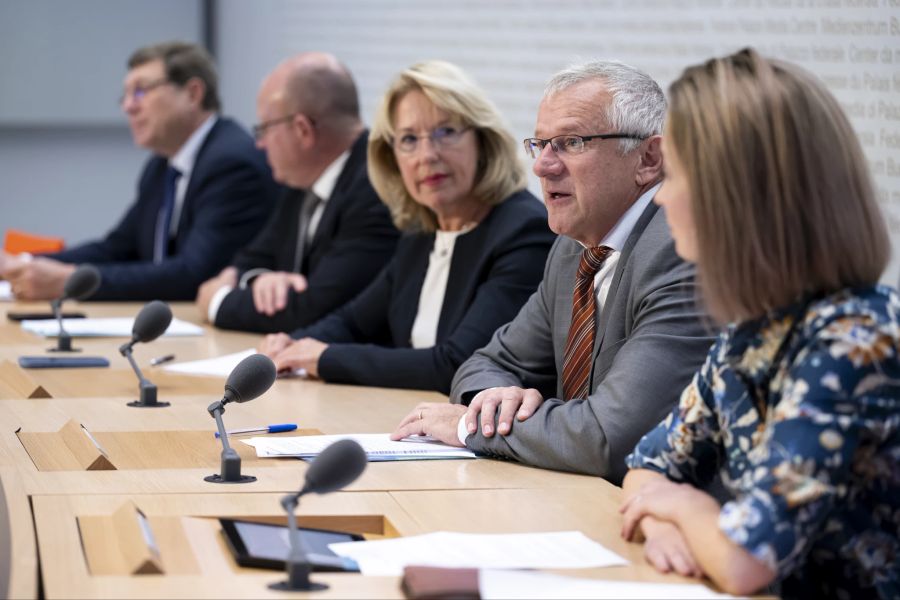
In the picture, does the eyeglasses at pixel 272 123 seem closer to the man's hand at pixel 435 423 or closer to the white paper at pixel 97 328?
the white paper at pixel 97 328

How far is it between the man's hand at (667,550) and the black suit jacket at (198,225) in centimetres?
353

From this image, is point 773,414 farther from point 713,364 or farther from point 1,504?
point 1,504

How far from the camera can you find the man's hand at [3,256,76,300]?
4852 mm

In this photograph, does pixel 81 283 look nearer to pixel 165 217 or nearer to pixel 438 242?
pixel 438 242

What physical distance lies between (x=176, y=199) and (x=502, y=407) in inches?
135

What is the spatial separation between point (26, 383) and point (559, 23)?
6.96 ft

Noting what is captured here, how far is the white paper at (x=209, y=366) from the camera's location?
11.3 feet

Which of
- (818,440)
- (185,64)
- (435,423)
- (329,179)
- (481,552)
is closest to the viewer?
(818,440)

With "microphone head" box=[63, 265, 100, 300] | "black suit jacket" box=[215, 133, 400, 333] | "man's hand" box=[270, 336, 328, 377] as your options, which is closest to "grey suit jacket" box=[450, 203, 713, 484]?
"man's hand" box=[270, 336, 328, 377]

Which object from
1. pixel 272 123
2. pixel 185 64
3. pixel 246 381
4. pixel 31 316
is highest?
pixel 185 64

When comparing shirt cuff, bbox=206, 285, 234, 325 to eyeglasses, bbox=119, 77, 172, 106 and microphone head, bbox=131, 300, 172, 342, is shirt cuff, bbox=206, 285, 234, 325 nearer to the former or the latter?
microphone head, bbox=131, 300, 172, 342

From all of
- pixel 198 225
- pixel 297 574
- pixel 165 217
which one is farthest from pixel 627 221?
pixel 165 217

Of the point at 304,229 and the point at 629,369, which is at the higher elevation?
the point at 629,369

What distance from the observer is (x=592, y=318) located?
2.67m
